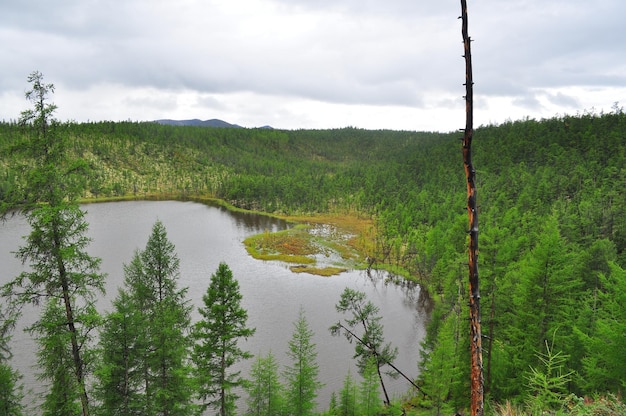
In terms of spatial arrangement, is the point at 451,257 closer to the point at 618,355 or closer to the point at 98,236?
the point at 618,355

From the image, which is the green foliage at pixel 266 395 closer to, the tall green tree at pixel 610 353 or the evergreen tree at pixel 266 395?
the evergreen tree at pixel 266 395

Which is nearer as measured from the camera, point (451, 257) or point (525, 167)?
point (451, 257)

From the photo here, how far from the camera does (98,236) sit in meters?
79.2

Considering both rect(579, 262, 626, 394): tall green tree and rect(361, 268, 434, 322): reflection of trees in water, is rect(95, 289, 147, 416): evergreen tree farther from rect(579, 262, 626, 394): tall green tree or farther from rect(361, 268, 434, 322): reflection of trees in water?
rect(361, 268, 434, 322): reflection of trees in water

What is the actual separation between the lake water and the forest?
3802mm

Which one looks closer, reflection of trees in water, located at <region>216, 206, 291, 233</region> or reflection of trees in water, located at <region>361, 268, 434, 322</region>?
reflection of trees in water, located at <region>361, 268, 434, 322</region>

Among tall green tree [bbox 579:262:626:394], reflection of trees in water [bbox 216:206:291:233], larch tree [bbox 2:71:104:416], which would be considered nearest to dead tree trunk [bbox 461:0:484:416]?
larch tree [bbox 2:71:104:416]

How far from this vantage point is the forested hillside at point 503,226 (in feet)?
67.5

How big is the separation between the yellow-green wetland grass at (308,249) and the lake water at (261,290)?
2.54 m

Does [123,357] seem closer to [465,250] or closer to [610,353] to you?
[610,353]

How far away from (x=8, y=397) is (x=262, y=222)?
86738 millimetres

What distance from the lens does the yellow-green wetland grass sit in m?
65.7

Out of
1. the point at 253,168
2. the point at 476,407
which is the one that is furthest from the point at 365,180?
the point at 476,407

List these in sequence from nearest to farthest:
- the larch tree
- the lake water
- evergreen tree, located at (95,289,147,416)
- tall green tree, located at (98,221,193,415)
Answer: the larch tree < evergreen tree, located at (95,289,147,416) < tall green tree, located at (98,221,193,415) < the lake water
